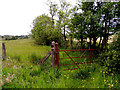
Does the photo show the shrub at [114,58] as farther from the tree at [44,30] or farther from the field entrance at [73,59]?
the tree at [44,30]

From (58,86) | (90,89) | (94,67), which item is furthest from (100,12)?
(58,86)

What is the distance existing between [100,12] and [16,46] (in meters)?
6.16

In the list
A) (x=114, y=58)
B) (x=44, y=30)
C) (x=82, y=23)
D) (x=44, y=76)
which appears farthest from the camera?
(x=44, y=30)

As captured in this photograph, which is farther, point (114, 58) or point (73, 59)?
point (73, 59)

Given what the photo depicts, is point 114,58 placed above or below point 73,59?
above

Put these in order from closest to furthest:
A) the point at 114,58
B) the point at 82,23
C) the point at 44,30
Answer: the point at 114,58, the point at 82,23, the point at 44,30

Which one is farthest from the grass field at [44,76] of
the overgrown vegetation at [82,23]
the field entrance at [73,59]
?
the overgrown vegetation at [82,23]

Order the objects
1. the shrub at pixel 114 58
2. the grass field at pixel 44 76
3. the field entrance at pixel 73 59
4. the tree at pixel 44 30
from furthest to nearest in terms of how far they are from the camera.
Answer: the tree at pixel 44 30 < the field entrance at pixel 73 59 < the shrub at pixel 114 58 < the grass field at pixel 44 76

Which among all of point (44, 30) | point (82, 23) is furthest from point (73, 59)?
point (44, 30)

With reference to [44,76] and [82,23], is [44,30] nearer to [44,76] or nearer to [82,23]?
[82,23]

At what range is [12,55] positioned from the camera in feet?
21.7

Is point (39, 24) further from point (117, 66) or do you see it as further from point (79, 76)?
point (117, 66)

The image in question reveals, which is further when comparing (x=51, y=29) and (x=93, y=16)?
(x=51, y=29)

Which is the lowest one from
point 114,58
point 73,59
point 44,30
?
point 73,59
